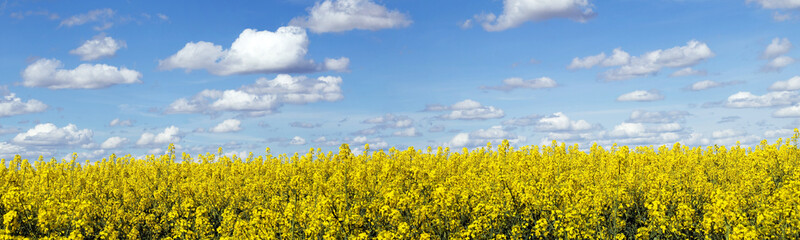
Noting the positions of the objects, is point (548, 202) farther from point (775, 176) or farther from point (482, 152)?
point (482, 152)

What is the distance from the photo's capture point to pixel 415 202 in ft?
33.3

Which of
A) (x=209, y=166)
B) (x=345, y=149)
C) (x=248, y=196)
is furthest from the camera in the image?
(x=209, y=166)

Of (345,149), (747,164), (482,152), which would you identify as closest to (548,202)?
→ (345,149)

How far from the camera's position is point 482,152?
2848cm

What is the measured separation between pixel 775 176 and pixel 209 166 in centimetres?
2068

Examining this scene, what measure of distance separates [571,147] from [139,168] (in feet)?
65.2

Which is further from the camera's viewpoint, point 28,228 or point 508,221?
point 508,221

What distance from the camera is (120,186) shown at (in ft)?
67.2

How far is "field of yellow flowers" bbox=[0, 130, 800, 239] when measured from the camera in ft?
32.3

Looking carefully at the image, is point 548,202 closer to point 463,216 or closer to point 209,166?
point 463,216

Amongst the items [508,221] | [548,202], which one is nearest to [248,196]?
[508,221]

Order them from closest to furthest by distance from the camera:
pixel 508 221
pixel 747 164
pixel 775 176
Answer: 1. pixel 508 221
2. pixel 775 176
3. pixel 747 164

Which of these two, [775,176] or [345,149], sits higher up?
[345,149]

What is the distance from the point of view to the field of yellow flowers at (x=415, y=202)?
32.3 ft
